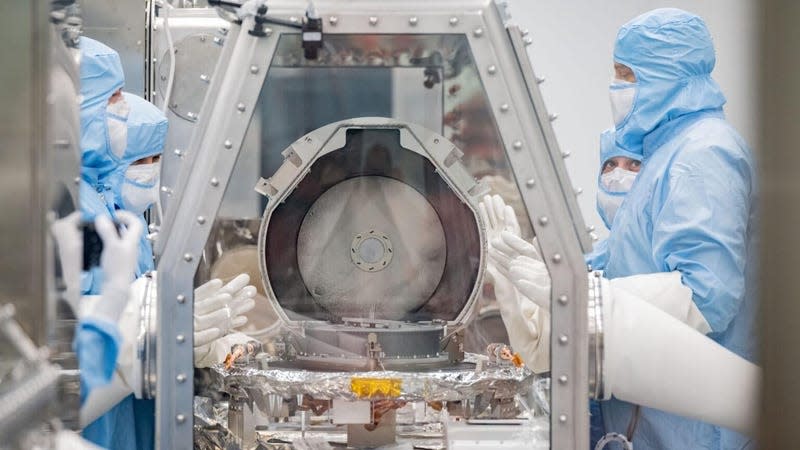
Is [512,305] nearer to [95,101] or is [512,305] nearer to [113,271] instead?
[113,271]

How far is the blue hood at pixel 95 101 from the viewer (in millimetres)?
2271

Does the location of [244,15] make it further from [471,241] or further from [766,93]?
[766,93]

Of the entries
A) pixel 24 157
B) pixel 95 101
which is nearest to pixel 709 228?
pixel 95 101

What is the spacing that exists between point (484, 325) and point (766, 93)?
4.69 ft

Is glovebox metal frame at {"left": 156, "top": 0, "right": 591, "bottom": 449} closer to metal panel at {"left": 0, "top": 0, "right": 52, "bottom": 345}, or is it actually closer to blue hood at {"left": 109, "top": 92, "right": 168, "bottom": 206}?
metal panel at {"left": 0, "top": 0, "right": 52, "bottom": 345}

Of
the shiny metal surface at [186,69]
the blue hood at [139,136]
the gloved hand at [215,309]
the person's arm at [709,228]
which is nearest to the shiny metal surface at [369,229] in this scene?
the gloved hand at [215,309]

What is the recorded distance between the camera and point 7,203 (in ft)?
2.69

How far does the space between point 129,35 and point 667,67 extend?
165 cm

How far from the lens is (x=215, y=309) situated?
1718 millimetres

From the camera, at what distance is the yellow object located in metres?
1.70

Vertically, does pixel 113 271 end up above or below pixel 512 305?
above

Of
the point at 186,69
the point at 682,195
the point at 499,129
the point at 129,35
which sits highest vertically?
the point at 129,35

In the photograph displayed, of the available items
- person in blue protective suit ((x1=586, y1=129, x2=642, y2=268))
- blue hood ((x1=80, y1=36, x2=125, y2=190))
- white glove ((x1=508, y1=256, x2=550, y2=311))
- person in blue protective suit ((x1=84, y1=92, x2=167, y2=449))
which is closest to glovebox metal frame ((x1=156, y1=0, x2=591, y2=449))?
white glove ((x1=508, y1=256, x2=550, y2=311))

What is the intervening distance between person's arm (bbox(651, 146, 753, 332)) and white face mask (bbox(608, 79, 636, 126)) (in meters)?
0.31
